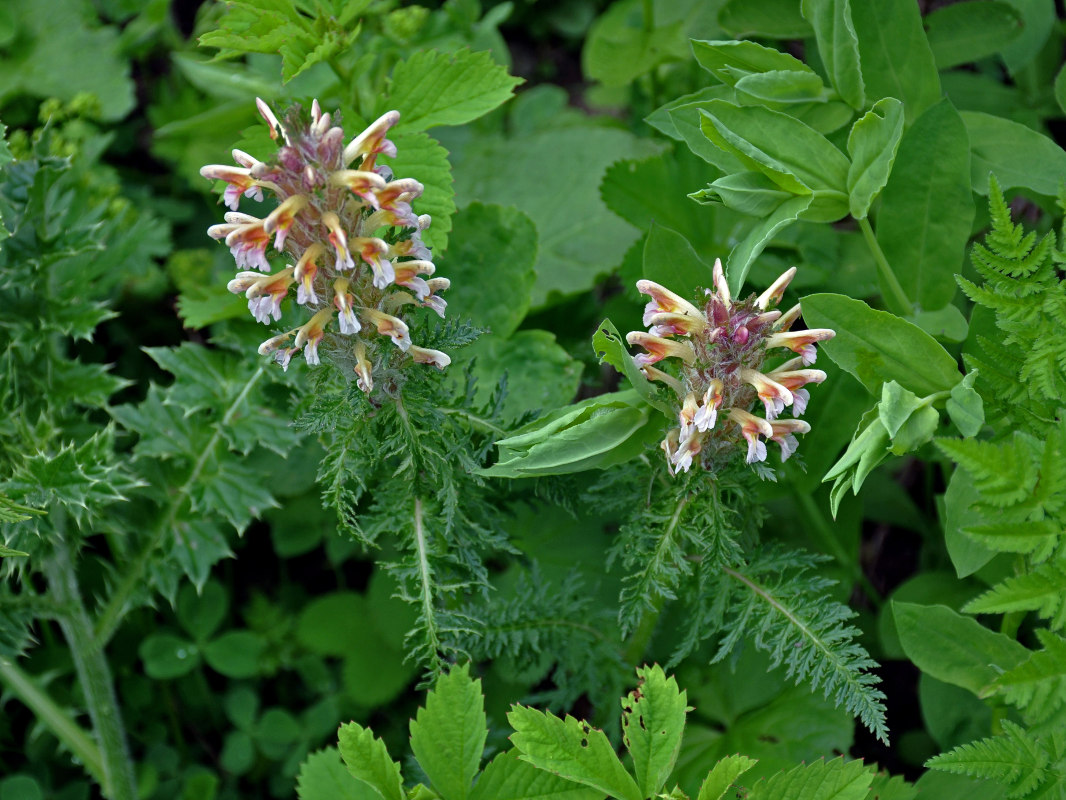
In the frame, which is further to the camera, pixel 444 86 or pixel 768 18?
pixel 768 18

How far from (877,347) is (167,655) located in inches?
93.1

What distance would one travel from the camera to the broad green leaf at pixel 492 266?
275 cm

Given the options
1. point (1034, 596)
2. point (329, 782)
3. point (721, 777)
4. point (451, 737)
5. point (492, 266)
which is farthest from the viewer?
point (492, 266)

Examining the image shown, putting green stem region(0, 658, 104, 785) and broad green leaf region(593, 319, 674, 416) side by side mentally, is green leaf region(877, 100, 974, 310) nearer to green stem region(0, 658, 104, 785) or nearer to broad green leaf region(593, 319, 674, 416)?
broad green leaf region(593, 319, 674, 416)

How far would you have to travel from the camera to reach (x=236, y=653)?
9.86ft

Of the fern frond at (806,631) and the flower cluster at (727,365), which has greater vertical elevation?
the flower cluster at (727,365)

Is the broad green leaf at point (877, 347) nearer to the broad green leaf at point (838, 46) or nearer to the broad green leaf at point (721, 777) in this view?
the broad green leaf at point (838, 46)

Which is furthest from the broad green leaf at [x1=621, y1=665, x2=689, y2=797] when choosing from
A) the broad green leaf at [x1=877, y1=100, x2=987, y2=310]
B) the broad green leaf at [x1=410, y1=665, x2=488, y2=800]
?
the broad green leaf at [x1=877, y1=100, x2=987, y2=310]

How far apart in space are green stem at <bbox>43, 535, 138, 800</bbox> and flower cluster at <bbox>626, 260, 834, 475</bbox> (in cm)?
175

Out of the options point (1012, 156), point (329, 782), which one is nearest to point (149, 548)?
point (329, 782)

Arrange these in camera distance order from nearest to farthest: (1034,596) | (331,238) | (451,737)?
1. (1034,596)
2. (331,238)
3. (451,737)

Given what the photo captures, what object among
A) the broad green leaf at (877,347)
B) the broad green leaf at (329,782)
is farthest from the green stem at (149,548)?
the broad green leaf at (877,347)

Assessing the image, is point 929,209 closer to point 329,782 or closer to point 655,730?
point 655,730

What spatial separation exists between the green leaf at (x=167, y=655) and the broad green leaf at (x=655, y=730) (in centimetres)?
169
